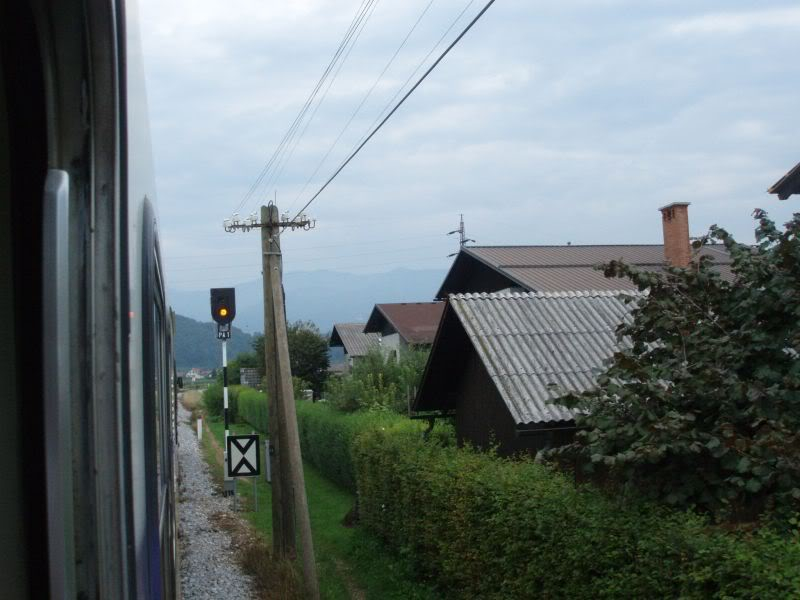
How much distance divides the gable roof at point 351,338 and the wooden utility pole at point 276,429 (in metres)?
38.7

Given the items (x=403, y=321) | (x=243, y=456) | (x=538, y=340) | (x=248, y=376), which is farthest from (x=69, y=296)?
(x=248, y=376)

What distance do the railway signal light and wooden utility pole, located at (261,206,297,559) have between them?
2.48 meters

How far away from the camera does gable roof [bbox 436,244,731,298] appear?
26.8m

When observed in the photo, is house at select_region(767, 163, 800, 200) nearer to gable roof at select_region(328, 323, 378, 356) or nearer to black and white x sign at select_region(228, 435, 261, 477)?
black and white x sign at select_region(228, 435, 261, 477)

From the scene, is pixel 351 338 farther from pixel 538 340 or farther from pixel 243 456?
pixel 538 340

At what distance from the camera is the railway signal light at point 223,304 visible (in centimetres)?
1703

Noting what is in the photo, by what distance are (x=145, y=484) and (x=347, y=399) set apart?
2148cm

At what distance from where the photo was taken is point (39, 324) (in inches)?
59.2

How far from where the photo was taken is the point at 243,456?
Answer: 15.2m

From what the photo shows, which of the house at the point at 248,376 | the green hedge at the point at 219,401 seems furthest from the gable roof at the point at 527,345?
the house at the point at 248,376

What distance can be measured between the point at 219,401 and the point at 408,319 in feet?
36.7

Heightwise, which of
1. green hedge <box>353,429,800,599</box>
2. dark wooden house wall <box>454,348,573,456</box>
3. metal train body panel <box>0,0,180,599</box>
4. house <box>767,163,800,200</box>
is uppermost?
house <box>767,163,800,200</box>

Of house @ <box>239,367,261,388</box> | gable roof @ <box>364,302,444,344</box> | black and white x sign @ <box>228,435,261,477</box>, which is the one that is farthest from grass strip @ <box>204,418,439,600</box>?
house @ <box>239,367,261,388</box>

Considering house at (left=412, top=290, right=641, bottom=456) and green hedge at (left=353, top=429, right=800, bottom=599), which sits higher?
house at (left=412, top=290, right=641, bottom=456)
